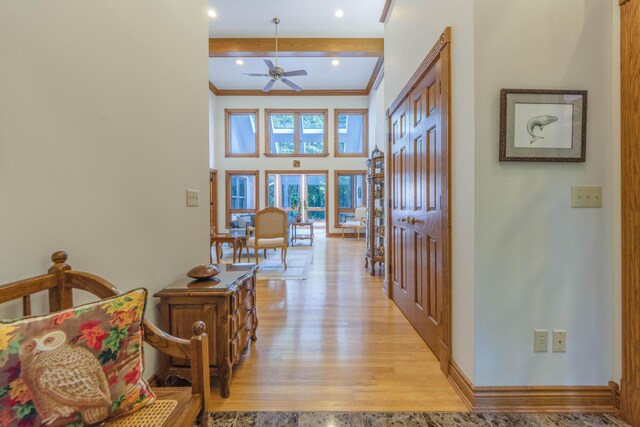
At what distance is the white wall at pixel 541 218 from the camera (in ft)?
4.91

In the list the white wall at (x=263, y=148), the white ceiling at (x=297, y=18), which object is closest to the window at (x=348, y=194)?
the white wall at (x=263, y=148)

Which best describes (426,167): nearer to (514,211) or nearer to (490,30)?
(514,211)

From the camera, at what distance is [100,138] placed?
1.31 meters

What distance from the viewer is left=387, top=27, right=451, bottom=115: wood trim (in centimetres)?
176

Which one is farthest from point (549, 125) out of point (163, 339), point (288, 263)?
point (288, 263)

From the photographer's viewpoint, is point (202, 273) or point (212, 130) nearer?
point (202, 273)

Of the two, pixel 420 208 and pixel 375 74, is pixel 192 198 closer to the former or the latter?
pixel 420 208

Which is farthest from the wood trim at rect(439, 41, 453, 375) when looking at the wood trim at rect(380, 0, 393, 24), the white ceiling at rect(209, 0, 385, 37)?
the white ceiling at rect(209, 0, 385, 37)

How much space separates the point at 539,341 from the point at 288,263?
4.04m

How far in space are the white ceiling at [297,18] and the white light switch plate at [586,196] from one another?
14.3ft

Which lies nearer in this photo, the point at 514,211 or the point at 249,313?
the point at 514,211

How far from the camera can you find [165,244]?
1.81 meters

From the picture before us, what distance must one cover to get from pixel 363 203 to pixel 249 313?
7.25 meters

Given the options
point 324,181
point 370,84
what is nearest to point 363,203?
point 324,181
